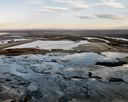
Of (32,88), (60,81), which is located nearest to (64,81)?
(60,81)

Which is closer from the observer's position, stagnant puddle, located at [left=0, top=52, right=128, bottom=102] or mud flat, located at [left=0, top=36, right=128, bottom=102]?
mud flat, located at [left=0, top=36, right=128, bottom=102]

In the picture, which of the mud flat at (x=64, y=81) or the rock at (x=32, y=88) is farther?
the rock at (x=32, y=88)

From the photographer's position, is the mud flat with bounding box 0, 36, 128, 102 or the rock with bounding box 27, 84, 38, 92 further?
the rock with bounding box 27, 84, 38, 92

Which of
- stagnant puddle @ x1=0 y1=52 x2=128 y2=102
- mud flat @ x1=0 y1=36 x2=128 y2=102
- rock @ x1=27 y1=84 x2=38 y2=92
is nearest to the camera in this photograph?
mud flat @ x1=0 y1=36 x2=128 y2=102

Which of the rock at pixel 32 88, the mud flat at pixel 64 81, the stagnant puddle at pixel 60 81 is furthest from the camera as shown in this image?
the rock at pixel 32 88

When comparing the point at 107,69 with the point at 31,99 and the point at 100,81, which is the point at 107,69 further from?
the point at 31,99

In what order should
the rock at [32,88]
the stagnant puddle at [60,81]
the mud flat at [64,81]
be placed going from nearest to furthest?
the mud flat at [64,81] → the stagnant puddle at [60,81] → the rock at [32,88]

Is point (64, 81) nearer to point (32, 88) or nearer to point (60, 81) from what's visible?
point (60, 81)

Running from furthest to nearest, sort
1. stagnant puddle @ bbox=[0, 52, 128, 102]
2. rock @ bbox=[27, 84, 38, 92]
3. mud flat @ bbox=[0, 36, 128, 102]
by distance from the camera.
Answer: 1. rock @ bbox=[27, 84, 38, 92]
2. stagnant puddle @ bbox=[0, 52, 128, 102]
3. mud flat @ bbox=[0, 36, 128, 102]
